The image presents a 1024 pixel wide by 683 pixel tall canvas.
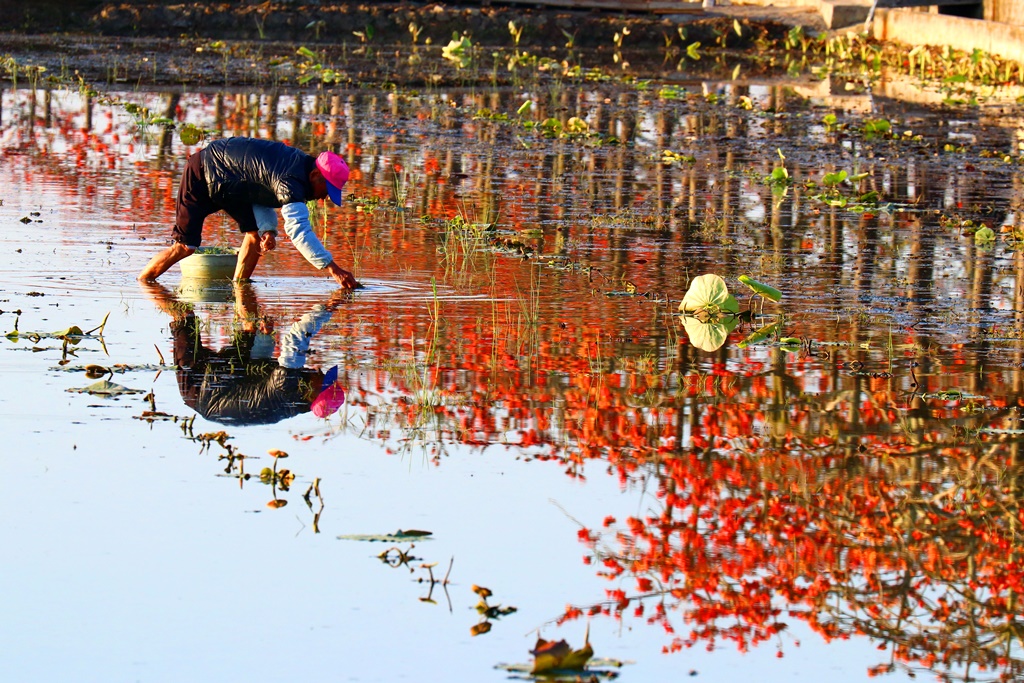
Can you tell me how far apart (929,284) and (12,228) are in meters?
6.19

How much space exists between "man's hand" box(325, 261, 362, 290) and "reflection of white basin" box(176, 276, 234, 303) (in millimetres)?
617

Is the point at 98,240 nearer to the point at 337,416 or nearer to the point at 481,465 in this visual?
the point at 337,416

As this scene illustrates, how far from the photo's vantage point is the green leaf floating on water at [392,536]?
5.51 meters

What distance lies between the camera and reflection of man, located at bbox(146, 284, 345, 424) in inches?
280

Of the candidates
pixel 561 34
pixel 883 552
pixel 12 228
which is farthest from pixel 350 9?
pixel 883 552

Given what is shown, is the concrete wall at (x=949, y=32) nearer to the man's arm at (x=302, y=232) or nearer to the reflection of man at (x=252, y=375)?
the man's arm at (x=302, y=232)

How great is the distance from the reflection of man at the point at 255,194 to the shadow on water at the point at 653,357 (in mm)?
244

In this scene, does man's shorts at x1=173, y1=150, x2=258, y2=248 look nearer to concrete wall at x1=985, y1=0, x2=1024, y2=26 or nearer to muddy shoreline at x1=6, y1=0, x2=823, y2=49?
concrete wall at x1=985, y1=0, x2=1024, y2=26

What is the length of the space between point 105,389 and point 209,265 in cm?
276

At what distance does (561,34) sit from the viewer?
3456 centimetres

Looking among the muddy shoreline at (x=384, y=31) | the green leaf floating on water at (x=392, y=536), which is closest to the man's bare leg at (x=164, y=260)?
the green leaf floating on water at (x=392, y=536)

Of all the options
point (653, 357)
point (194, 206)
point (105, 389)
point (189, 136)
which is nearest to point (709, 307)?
point (653, 357)

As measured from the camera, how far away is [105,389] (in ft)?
23.9

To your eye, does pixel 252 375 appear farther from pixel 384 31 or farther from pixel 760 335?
pixel 384 31
